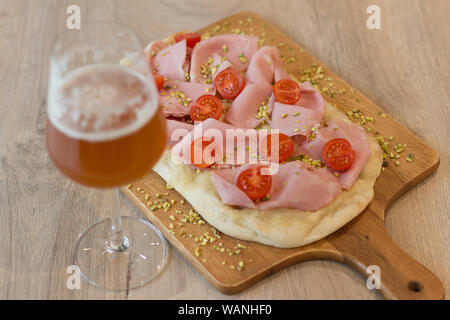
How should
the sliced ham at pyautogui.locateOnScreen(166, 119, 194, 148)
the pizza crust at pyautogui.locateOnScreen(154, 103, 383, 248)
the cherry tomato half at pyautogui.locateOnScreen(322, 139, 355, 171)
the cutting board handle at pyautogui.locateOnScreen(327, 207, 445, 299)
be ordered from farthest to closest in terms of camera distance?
the sliced ham at pyautogui.locateOnScreen(166, 119, 194, 148) < the cherry tomato half at pyautogui.locateOnScreen(322, 139, 355, 171) < the pizza crust at pyautogui.locateOnScreen(154, 103, 383, 248) < the cutting board handle at pyautogui.locateOnScreen(327, 207, 445, 299)

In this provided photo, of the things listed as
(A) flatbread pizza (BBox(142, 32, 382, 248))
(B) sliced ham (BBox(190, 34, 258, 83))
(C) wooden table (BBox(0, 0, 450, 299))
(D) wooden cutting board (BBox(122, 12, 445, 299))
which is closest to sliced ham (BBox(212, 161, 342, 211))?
(A) flatbread pizza (BBox(142, 32, 382, 248))

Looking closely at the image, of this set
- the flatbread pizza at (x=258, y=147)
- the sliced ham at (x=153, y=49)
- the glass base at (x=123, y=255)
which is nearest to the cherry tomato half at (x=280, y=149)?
the flatbread pizza at (x=258, y=147)

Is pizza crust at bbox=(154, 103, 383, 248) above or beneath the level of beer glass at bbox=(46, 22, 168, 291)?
beneath

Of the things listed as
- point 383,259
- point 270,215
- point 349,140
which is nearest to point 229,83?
point 349,140

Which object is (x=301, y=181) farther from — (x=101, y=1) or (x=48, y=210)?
(x=101, y=1)

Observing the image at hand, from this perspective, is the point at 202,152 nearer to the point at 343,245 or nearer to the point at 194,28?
the point at 343,245

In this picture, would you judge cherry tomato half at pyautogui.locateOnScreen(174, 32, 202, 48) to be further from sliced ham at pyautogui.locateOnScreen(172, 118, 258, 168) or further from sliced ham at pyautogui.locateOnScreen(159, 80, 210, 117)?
sliced ham at pyautogui.locateOnScreen(172, 118, 258, 168)
